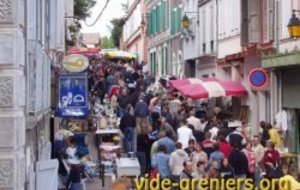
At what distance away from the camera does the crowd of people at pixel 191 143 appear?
1911cm

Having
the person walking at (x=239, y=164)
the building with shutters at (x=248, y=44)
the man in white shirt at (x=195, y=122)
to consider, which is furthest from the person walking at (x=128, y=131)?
the person walking at (x=239, y=164)

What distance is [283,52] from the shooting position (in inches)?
1021

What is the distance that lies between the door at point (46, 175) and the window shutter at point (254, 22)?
17.0 m

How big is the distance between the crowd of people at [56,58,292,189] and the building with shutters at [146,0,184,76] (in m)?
15.3

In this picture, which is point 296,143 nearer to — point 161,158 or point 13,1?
point 161,158

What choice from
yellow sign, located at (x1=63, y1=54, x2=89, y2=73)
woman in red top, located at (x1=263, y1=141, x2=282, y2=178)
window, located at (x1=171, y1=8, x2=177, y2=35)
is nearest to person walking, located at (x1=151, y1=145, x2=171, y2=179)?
woman in red top, located at (x1=263, y1=141, x2=282, y2=178)

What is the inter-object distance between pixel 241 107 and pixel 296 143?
6.61m

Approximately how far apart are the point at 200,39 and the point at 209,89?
1278cm

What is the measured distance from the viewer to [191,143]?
2102 centimetres

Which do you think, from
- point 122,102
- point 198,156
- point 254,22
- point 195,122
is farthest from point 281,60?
point 122,102

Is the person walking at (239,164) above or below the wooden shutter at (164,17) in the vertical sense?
below

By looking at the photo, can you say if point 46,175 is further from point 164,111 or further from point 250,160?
point 164,111

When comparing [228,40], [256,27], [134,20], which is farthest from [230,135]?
[134,20]

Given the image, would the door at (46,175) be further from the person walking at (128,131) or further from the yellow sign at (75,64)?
the yellow sign at (75,64)
